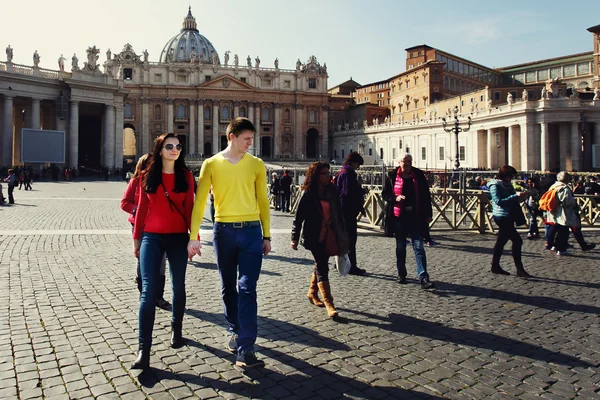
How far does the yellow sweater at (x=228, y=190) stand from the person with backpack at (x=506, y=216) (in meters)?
4.81

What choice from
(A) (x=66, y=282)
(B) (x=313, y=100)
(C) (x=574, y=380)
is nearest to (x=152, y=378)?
(C) (x=574, y=380)

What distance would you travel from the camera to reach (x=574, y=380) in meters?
3.78

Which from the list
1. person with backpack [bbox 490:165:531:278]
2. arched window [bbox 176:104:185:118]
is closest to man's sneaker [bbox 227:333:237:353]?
person with backpack [bbox 490:165:531:278]

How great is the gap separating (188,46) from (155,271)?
3816 inches

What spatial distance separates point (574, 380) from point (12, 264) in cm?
790

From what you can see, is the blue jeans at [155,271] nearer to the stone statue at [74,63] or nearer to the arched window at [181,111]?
the stone statue at [74,63]

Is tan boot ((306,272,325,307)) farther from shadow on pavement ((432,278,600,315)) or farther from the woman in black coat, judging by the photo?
shadow on pavement ((432,278,600,315))

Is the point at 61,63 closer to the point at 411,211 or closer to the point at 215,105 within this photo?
the point at 215,105

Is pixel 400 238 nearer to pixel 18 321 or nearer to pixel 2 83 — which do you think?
pixel 18 321

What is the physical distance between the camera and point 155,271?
398 centimetres

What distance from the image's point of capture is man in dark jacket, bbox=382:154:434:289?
6.75 metres

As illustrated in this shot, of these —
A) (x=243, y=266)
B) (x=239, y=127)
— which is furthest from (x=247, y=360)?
(x=239, y=127)

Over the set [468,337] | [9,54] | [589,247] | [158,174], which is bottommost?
[468,337]

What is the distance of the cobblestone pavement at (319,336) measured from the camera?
363 centimetres
